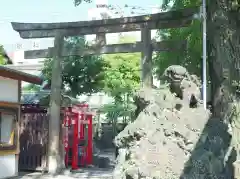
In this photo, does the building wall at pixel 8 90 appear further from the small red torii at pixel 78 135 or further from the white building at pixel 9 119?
the small red torii at pixel 78 135

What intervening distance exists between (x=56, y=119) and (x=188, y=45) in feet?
14.8

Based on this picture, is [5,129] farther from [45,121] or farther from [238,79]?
[238,79]

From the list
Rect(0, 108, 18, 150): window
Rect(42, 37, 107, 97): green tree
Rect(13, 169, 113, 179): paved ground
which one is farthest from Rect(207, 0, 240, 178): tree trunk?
Rect(42, 37, 107, 97): green tree

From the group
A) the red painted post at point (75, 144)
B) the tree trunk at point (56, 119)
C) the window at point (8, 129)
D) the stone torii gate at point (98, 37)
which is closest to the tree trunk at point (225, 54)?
the stone torii gate at point (98, 37)

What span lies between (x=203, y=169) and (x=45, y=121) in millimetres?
8986

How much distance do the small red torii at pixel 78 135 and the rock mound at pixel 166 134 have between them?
A: 845 centimetres

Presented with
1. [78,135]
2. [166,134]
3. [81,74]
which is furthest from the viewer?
[81,74]

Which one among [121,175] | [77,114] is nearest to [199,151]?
[121,175]

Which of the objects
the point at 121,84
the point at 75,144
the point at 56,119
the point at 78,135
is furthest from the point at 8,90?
the point at 121,84

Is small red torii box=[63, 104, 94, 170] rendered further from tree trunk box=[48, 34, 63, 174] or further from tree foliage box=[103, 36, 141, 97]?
tree foliage box=[103, 36, 141, 97]

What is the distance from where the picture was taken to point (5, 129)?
10.9 meters

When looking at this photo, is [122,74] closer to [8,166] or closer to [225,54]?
[8,166]

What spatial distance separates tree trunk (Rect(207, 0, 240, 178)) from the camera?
19.0ft

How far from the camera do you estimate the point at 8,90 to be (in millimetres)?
10875
